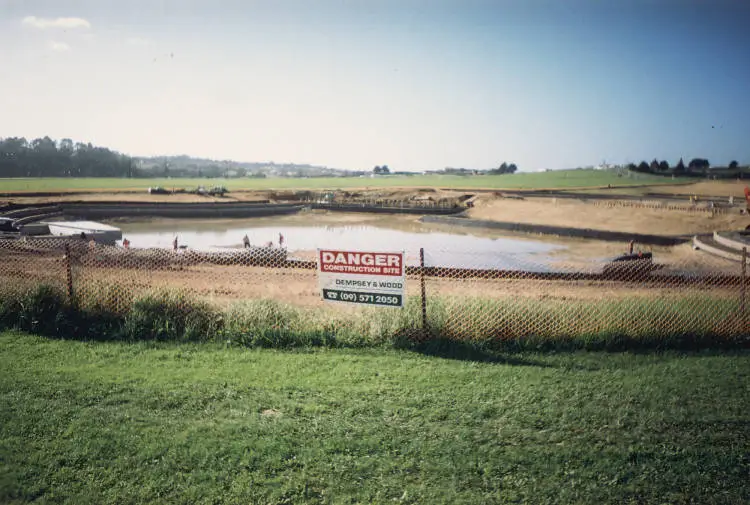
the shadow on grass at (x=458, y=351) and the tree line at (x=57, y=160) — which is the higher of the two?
the tree line at (x=57, y=160)

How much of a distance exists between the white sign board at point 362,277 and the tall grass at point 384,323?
285mm

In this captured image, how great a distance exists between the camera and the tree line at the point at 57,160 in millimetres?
44406

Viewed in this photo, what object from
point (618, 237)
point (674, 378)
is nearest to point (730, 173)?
point (618, 237)

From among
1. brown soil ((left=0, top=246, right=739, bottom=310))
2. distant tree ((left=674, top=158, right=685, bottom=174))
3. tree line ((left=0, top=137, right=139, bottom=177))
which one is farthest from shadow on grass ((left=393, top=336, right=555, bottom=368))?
distant tree ((left=674, top=158, right=685, bottom=174))

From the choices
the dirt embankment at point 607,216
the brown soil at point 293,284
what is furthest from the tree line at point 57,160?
the dirt embankment at point 607,216

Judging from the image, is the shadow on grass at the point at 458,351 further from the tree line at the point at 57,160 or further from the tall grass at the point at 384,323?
the tree line at the point at 57,160

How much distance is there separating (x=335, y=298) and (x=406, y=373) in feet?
7.56

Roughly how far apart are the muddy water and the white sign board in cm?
1476

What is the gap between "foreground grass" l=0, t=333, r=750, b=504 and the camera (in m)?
4.20

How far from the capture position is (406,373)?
6.75 metres

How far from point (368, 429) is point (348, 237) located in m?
34.3

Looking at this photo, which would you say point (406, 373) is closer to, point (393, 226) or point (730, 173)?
point (393, 226)

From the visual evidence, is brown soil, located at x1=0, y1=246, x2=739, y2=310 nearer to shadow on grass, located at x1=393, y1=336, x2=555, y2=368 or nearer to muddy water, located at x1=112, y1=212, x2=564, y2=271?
shadow on grass, located at x1=393, y1=336, x2=555, y2=368

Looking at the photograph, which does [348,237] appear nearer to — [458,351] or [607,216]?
[607,216]
